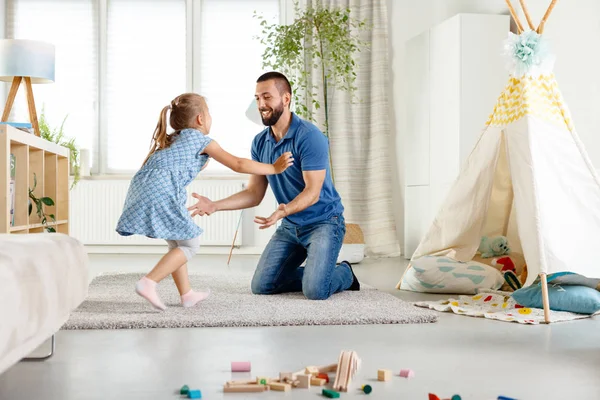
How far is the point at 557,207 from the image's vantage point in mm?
2828

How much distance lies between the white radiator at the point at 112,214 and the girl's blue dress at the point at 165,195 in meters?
3.17

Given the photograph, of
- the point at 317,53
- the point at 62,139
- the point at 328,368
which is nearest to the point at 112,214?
the point at 62,139

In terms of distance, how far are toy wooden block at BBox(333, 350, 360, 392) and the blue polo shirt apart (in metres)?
1.48

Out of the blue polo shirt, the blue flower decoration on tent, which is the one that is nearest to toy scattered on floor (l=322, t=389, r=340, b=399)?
the blue polo shirt

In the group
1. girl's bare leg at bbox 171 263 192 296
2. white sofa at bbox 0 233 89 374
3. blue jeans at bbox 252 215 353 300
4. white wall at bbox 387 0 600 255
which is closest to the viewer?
white sofa at bbox 0 233 89 374

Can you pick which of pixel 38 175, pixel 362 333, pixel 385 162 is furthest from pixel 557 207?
pixel 385 162

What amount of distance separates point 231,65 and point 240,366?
4.84m

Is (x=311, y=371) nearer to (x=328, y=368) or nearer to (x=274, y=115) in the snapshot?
(x=328, y=368)

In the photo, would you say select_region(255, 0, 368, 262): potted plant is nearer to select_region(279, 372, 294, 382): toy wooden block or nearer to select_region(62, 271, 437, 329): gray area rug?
select_region(62, 271, 437, 329): gray area rug

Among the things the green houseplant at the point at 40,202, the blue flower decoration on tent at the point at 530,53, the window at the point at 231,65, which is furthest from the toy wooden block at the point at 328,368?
the window at the point at 231,65

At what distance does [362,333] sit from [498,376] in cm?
65

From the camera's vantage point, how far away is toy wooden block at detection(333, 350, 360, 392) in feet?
5.33

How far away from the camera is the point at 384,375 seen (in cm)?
170

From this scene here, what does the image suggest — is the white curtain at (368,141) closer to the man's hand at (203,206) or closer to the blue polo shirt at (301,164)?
the blue polo shirt at (301,164)
